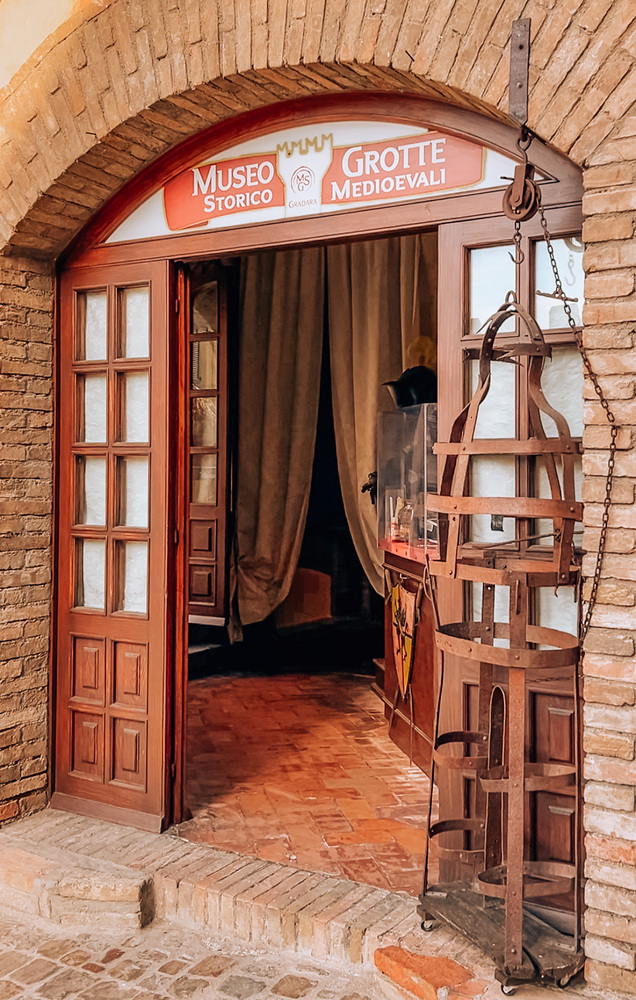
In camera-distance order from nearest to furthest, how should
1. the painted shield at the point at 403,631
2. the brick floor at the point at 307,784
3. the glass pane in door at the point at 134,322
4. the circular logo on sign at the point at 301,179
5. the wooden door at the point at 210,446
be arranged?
1. the circular logo on sign at the point at 301,179
2. the brick floor at the point at 307,784
3. the glass pane in door at the point at 134,322
4. the painted shield at the point at 403,631
5. the wooden door at the point at 210,446

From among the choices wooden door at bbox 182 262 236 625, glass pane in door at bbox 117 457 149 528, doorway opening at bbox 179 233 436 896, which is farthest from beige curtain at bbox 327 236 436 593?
glass pane in door at bbox 117 457 149 528

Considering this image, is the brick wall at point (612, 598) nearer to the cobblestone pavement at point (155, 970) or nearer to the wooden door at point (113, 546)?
the cobblestone pavement at point (155, 970)

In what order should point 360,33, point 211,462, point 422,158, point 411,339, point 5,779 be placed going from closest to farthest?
point 360,33
point 422,158
point 5,779
point 411,339
point 211,462

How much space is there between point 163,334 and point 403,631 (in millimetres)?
2274

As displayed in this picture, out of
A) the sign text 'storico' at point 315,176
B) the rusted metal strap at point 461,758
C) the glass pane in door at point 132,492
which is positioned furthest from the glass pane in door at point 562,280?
the glass pane in door at point 132,492

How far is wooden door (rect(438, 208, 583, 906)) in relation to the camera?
308 centimetres

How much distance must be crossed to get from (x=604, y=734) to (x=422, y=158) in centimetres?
214

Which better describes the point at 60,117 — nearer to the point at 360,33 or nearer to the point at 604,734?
the point at 360,33

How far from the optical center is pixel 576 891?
2762 millimetres

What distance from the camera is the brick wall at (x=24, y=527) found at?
4.26 meters

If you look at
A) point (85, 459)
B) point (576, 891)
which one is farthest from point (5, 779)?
point (576, 891)

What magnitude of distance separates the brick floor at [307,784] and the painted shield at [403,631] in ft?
1.42

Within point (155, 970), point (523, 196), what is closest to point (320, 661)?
point (155, 970)

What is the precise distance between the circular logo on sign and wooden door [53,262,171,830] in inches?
29.1
